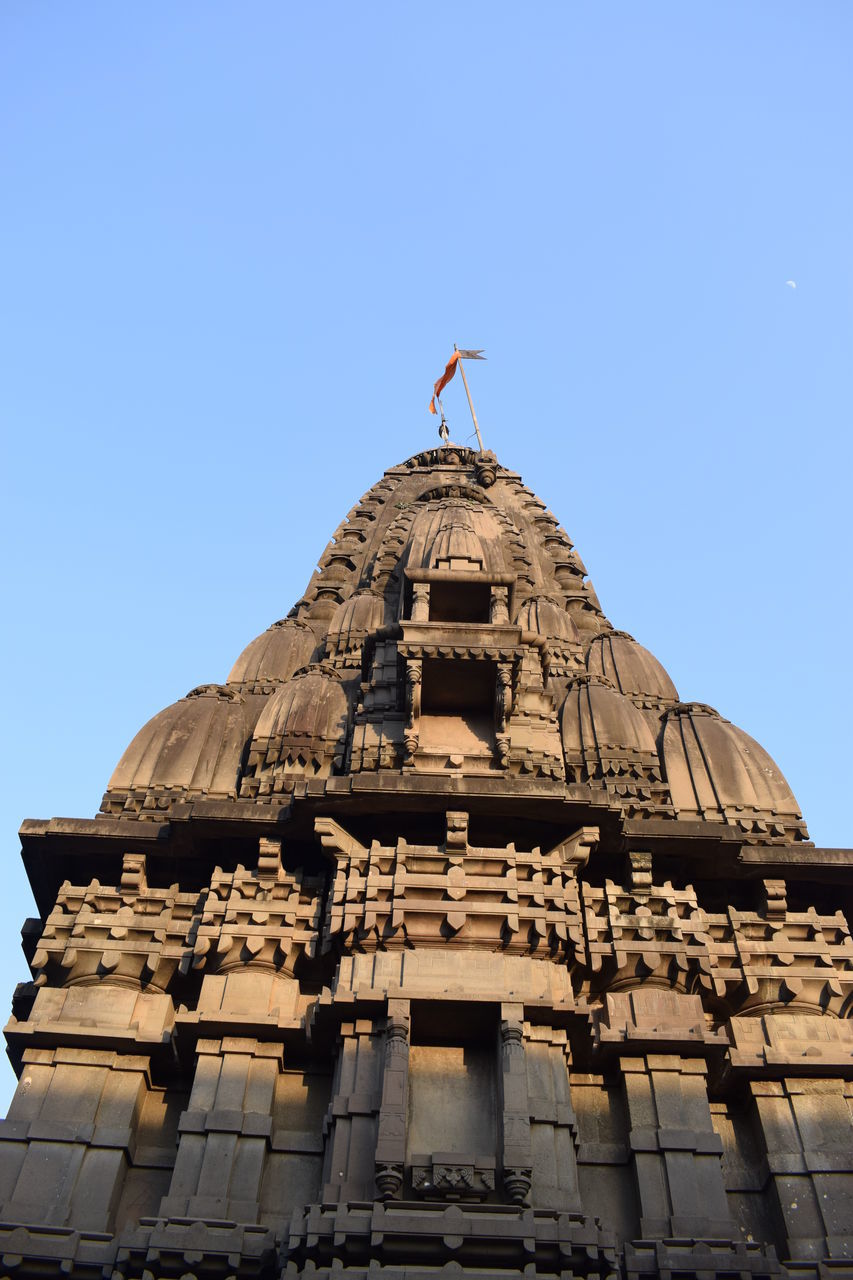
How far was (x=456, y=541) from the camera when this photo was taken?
25766 mm

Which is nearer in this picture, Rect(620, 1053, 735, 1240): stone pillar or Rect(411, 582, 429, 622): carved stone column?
Rect(620, 1053, 735, 1240): stone pillar

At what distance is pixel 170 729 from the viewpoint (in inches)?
983

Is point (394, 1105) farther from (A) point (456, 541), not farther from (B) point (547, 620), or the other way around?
(B) point (547, 620)

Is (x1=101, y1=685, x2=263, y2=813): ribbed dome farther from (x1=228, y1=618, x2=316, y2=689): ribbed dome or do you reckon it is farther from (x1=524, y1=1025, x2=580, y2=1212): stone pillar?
(x1=524, y1=1025, x2=580, y2=1212): stone pillar

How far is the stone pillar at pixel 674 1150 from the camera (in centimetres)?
1609

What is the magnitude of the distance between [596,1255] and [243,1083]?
528 cm

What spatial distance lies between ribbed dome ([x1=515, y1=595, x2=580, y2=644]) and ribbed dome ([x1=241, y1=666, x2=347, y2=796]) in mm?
6282

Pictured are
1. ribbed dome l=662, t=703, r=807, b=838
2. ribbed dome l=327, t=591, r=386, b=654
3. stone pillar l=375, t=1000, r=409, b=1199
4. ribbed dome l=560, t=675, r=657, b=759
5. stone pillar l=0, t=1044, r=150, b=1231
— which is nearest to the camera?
stone pillar l=375, t=1000, r=409, b=1199

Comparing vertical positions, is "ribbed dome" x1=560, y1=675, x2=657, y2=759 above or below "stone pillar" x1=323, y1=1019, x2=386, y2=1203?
above

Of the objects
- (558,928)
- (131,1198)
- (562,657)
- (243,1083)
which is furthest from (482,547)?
(131,1198)

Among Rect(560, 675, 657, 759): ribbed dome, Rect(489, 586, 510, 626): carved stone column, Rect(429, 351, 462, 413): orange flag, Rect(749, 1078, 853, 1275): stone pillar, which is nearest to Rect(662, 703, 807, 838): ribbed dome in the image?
Rect(560, 675, 657, 759): ribbed dome

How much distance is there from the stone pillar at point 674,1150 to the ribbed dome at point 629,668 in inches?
442

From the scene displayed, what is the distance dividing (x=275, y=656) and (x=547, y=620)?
6.31m

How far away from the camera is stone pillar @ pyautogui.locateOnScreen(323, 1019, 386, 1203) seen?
1548 cm
